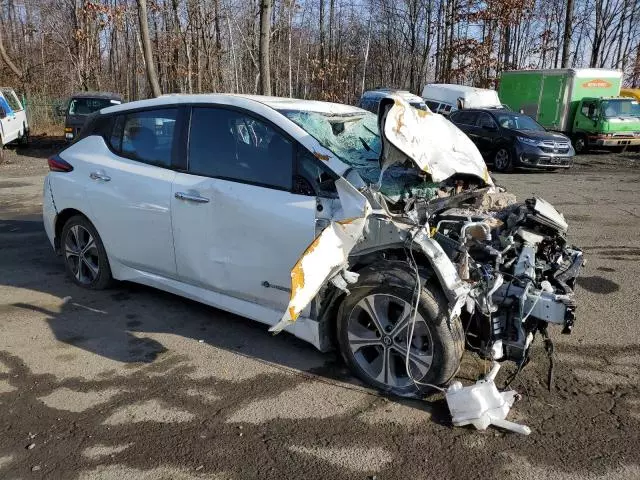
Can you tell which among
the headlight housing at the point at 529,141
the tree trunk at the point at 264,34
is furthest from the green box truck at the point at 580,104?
the tree trunk at the point at 264,34

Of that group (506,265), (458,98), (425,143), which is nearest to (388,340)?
(506,265)

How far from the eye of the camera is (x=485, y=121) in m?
17.0

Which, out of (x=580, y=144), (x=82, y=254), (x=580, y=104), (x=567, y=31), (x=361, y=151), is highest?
(x=567, y=31)

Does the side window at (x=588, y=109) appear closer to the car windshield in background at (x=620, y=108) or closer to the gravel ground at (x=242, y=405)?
the car windshield in background at (x=620, y=108)

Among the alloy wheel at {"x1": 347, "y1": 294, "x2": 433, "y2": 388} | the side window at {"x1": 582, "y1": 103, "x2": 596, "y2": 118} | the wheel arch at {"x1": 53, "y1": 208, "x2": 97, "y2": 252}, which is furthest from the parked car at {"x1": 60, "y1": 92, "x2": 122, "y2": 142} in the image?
the side window at {"x1": 582, "y1": 103, "x2": 596, "y2": 118}

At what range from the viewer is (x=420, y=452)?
2922mm

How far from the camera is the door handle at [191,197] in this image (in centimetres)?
402

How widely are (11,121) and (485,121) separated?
47.8 ft

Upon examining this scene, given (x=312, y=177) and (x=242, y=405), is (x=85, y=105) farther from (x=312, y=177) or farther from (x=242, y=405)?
(x=242, y=405)

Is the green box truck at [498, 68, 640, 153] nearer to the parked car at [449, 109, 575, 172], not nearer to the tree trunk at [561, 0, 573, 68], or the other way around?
the parked car at [449, 109, 575, 172]

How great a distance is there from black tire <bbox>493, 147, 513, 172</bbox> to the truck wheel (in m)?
6.84

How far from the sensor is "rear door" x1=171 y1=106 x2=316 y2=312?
3.66 m

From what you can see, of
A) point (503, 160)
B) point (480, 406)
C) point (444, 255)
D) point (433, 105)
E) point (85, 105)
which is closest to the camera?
point (480, 406)

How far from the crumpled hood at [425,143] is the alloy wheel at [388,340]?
34.3 inches
